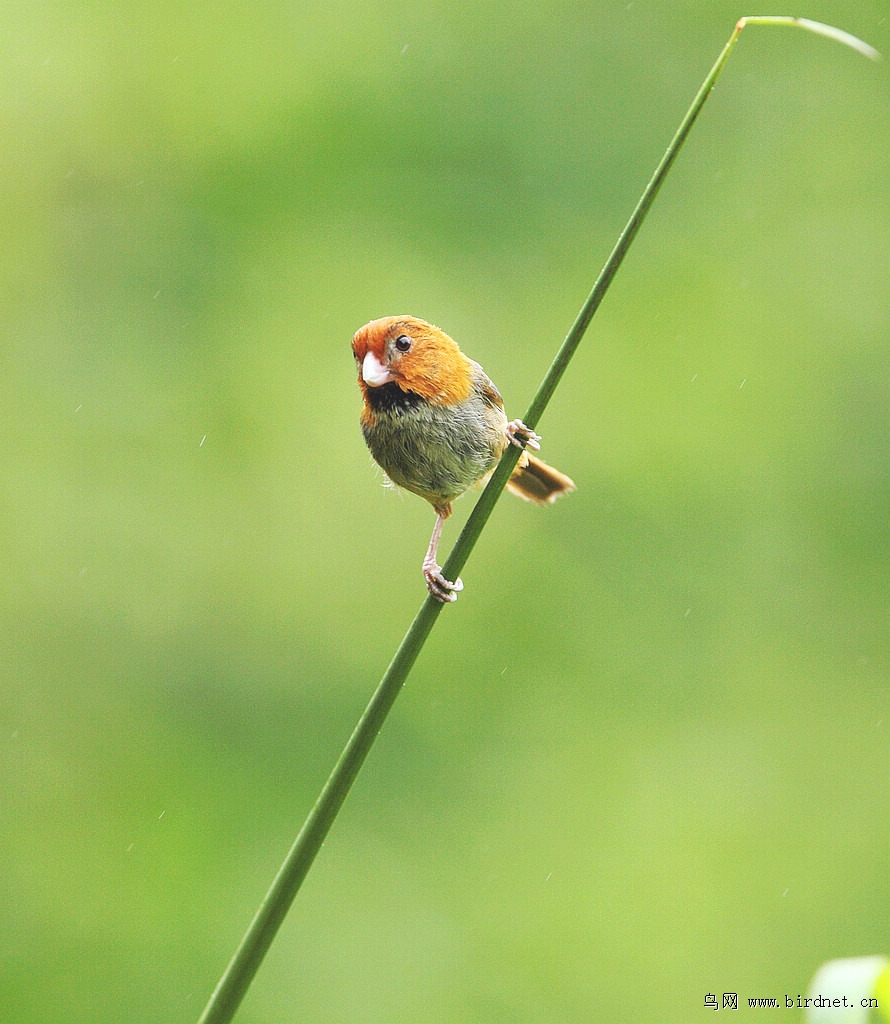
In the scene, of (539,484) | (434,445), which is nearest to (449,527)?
(539,484)

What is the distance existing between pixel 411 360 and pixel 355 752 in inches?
60.5

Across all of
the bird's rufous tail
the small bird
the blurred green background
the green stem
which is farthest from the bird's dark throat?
the blurred green background

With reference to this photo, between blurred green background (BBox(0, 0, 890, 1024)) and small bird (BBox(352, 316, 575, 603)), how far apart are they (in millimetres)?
3304

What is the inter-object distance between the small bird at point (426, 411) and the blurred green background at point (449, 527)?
3.30 metres

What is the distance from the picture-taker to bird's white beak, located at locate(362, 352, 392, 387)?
2.60 meters

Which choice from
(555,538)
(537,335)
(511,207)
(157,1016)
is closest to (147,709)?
(157,1016)

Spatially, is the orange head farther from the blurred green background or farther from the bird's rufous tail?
the blurred green background

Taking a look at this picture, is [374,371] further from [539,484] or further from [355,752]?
[355,752]

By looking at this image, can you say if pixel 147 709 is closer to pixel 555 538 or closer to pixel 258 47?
pixel 555 538

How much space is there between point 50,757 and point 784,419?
480cm

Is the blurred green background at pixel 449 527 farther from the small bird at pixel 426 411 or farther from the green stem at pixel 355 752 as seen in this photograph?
the green stem at pixel 355 752

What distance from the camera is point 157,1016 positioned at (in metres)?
6.38

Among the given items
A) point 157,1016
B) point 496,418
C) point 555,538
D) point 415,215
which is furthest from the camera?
point 415,215

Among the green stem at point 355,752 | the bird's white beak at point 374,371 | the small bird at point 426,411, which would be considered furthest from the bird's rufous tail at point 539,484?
the green stem at point 355,752
